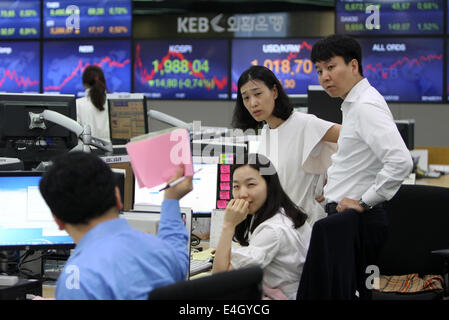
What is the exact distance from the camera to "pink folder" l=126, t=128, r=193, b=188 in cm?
141

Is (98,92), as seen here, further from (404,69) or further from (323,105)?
(404,69)

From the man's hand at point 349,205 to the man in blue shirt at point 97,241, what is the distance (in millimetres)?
988

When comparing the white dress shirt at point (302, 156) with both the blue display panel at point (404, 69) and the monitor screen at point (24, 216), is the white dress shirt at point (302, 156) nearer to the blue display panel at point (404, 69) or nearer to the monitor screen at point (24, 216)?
the monitor screen at point (24, 216)

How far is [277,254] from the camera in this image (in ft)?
6.93

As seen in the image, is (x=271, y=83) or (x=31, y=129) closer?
(x=271, y=83)

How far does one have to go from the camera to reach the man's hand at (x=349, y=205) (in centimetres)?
227

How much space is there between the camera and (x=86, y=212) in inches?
55.7

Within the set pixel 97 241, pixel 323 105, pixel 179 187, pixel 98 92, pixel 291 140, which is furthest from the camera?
pixel 98 92

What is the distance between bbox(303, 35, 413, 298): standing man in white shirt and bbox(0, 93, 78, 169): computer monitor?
1676 mm

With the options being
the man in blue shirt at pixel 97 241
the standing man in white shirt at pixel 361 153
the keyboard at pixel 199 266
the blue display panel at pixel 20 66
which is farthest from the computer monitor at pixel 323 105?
the blue display panel at pixel 20 66

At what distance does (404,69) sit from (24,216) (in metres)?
4.90

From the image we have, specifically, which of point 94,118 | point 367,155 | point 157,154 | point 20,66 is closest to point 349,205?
point 367,155

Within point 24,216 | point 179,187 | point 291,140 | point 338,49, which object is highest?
point 338,49
